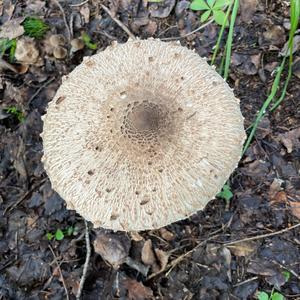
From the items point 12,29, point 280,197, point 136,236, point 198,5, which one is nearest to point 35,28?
point 12,29

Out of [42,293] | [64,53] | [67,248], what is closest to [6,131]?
[64,53]

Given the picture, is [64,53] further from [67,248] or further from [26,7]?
[67,248]

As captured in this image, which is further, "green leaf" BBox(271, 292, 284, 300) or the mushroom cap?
"green leaf" BBox(271, 292, 284, 300)

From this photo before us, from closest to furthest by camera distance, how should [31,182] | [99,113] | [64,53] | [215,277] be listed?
[99,113]
[215,277]
[31,182]
[64,53]

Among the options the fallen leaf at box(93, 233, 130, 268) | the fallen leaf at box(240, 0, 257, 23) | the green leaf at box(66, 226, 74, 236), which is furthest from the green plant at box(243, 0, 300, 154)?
the green leaf at box(66, 226, 74, 236)

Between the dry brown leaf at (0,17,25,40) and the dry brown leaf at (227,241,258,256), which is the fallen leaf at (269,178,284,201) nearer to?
the dry brown leaf at (227,241,258,256)

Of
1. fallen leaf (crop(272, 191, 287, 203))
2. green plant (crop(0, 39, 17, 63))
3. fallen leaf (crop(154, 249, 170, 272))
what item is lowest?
fallen leaf (crop(154, 249, 170, 272))
